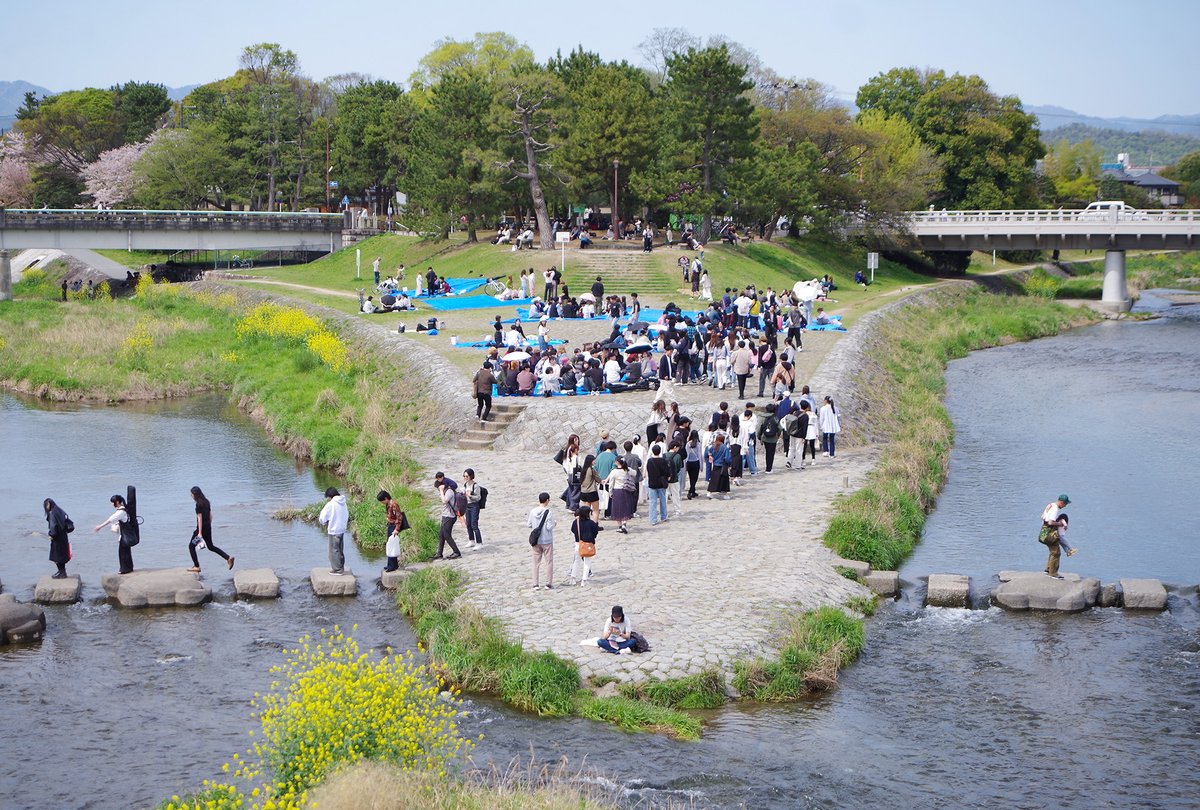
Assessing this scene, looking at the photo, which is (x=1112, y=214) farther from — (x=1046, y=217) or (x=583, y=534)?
(x=583, y=534)

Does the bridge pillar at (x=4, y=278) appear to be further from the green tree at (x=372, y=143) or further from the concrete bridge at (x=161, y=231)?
the green tree at (x=372, y=143)

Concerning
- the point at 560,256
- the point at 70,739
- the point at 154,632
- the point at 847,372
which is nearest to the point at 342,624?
the point at 154,632

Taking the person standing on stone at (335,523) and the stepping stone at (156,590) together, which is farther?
the person standing on stone at (335,523)

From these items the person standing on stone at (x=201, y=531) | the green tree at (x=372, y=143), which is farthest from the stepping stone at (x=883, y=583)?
the green tree at (x=372, y=143)

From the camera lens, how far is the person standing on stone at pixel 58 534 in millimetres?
20125

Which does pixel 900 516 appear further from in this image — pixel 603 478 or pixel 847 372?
pixel 847 372

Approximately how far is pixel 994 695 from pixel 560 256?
4093 centimetres

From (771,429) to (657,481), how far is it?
188 inches

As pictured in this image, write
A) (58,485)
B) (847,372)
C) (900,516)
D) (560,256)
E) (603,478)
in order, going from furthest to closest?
(560,256)
(847,372)
(58,485)
(900,516)
(603,478)

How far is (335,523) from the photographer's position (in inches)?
808

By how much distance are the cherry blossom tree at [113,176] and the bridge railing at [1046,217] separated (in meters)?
50.4

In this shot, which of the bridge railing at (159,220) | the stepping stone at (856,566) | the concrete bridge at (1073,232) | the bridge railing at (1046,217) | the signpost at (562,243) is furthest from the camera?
the bridge railing at (1046,217)

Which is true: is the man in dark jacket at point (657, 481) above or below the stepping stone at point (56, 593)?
above

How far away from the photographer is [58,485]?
92.2ft
